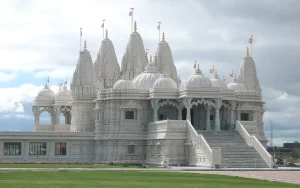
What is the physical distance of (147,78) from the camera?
9738 cm

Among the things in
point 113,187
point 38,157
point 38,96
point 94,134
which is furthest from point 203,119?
point 113,187

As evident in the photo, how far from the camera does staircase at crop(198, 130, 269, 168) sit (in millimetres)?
80438

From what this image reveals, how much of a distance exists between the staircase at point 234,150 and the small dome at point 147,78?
11511mm

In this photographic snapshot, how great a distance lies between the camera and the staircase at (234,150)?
3167 inches

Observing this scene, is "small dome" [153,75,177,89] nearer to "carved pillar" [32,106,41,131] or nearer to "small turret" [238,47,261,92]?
"small turret" [238,47,261,92]

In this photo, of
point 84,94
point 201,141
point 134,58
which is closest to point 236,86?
point 134,58

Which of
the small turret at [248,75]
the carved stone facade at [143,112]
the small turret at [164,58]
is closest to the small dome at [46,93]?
the carved stone facade at [143,112]

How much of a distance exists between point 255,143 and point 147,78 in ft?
62.6

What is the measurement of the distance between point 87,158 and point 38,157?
20.5ft

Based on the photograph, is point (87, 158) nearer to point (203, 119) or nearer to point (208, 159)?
point (203, 119)

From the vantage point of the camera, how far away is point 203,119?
96.9 metres

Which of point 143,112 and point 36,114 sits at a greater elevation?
point 36,114

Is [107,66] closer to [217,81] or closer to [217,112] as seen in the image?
[217,81]

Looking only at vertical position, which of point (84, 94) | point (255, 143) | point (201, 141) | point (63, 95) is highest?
point (63, 95)
